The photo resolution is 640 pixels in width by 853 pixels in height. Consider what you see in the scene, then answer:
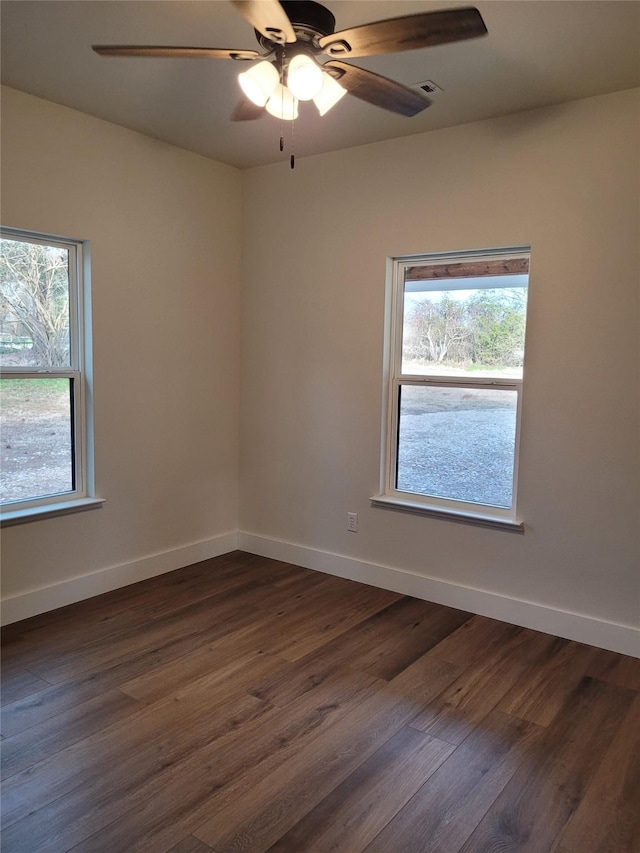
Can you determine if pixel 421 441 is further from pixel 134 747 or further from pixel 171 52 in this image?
pixel 171 52

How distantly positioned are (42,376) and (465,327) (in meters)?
2.38

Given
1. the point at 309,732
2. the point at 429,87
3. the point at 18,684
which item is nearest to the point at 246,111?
the point at 429,87

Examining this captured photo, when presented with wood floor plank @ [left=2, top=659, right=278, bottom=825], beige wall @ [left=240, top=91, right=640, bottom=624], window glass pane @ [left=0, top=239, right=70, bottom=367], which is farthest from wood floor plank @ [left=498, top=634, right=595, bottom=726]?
window glass pane @ [left=0, top=239, right=70, bottom=367]

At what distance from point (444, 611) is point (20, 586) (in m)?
2.34

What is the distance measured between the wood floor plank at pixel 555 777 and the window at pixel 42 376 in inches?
101

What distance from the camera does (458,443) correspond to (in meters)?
3.51

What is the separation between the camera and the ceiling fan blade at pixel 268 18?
5.28ft

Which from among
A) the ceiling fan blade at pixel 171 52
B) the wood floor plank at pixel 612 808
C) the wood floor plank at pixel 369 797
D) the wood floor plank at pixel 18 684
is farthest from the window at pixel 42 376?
the wood floor plank at pixel 612 808

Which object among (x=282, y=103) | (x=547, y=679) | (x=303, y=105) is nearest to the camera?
(x=282, y=103)

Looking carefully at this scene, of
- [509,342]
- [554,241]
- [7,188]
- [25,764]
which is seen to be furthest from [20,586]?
[554,241]

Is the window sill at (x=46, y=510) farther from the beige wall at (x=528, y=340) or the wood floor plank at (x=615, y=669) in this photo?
the wood floor plank at (x=615, y=669)

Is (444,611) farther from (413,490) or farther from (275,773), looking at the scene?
(275,773)

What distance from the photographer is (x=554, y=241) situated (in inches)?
119

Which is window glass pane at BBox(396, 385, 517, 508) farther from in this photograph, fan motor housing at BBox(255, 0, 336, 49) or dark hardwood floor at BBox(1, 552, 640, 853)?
fan motor housing at BBox(255, 0, 336, 49)
